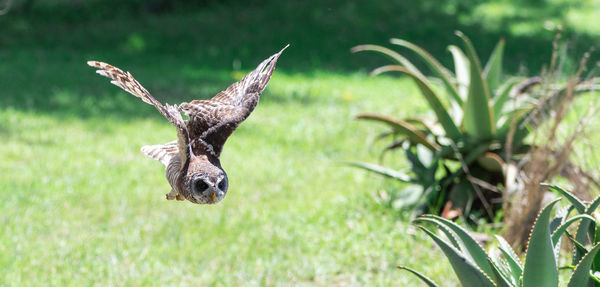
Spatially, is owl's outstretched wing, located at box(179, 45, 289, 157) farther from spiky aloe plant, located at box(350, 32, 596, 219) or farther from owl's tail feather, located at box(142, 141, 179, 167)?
spiky aloe plant, located at box(350, 32, 596, 219)

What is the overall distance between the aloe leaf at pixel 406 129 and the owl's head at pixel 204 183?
3.63 metres

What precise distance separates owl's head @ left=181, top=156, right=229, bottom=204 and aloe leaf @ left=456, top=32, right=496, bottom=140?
11.6 feet

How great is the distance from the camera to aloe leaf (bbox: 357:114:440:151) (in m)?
4.84

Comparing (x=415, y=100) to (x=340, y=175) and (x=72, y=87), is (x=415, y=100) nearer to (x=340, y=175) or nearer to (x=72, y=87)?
(x=340, y=175)

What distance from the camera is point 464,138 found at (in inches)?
189

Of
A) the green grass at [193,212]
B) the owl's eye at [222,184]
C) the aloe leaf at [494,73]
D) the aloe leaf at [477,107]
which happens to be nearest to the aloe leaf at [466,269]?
the owl's eye at [222,184]

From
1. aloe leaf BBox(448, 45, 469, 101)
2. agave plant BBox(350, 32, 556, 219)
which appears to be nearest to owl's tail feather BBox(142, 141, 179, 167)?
agave plant BBox(350, 32, 556, 219)

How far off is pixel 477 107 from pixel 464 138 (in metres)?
0.25

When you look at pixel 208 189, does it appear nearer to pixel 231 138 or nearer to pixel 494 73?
pixel 494 73

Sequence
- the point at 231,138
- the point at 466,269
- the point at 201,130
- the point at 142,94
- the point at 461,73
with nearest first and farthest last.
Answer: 1. the point at 142,94
2. the point at 201,130
3. the point at 466,269
4. the point at 461,73
5. the point at 231,138

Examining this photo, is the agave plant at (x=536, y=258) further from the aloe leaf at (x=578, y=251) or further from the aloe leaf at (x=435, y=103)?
the aloe leaf at (x=435, y=103)

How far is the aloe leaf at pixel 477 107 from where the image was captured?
459 centimetres

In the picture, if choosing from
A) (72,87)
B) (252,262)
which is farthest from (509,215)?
(72,87)

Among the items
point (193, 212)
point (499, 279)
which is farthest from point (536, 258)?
point (193, 212)
